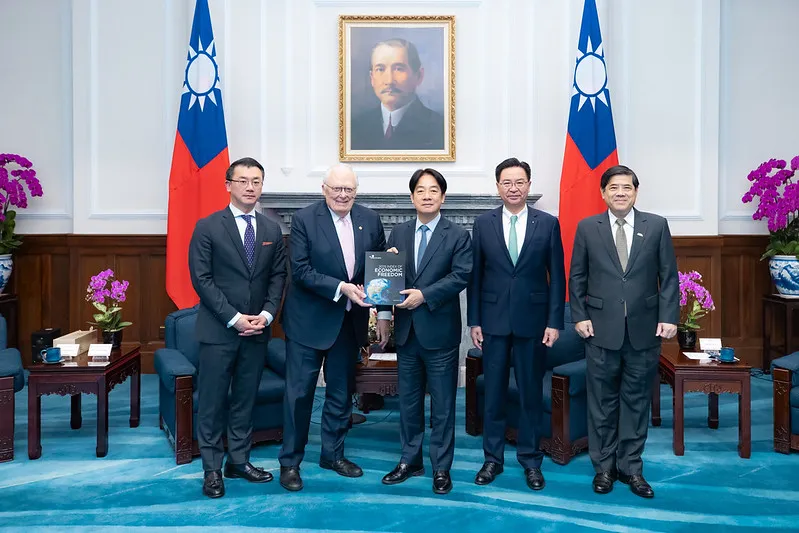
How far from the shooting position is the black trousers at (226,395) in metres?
3.04

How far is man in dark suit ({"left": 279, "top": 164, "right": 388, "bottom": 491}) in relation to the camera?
10.1ft

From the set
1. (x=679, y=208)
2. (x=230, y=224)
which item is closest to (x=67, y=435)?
(x=230, y=224)

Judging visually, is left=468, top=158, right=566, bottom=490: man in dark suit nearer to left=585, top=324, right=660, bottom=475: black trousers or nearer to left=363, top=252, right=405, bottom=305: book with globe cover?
left=585, top=324, right=660, bottom=475: black trousers

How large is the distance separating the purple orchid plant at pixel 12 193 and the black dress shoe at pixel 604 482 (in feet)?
16.6

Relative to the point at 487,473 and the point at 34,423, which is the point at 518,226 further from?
the point at 34,423

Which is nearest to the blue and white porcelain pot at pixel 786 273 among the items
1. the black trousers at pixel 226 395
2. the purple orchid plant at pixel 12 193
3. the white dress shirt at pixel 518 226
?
the white dress shirt at pixel 518 226

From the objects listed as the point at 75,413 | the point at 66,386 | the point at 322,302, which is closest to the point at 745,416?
the point at 322,302

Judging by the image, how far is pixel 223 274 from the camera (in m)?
3.03

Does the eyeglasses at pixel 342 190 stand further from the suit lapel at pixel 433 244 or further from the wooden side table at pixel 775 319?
the wooden side table at pixel 775 319

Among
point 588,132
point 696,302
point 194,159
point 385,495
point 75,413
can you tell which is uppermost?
point 588,132

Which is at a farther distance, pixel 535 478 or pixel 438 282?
pixel 535 478

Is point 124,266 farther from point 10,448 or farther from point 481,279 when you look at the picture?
point 481,279

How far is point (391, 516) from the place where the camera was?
282 cm

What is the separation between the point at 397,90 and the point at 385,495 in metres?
3.66
